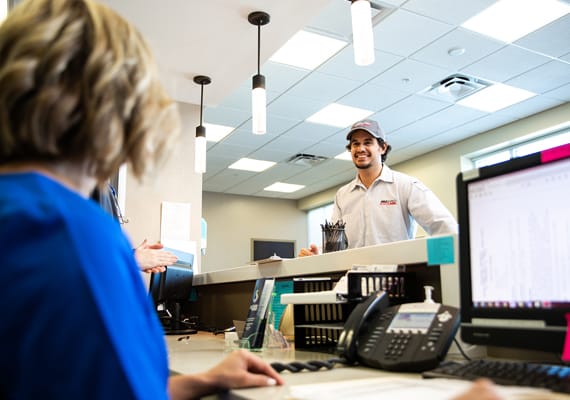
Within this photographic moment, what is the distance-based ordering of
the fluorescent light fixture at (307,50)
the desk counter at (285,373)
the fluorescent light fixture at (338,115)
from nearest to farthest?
1. the desk counter at (285,373)
2. the fluorescent light fixture at (307,50)
3. the fluorescent light fixture at (338,115)

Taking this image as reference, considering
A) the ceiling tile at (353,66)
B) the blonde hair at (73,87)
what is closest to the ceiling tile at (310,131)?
the ceiling tile at (353,66)

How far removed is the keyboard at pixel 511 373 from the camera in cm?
73

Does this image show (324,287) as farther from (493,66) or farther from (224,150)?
(224,150)

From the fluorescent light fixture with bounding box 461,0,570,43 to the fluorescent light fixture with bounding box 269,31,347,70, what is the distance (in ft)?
3.10

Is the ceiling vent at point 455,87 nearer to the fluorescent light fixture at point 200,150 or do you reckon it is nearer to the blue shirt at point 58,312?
the fluorescent light fixture at point 200,150

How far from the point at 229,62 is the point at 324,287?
86.3 inches

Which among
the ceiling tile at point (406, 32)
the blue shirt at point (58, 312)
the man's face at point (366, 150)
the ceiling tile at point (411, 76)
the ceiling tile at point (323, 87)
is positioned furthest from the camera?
the ceiling tile at point (323, 87)

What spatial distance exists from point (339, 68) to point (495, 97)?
167 cm

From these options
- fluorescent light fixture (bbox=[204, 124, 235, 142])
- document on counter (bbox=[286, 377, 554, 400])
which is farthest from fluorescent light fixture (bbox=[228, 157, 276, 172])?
document on counter (bbox=[286, 377, 554, 400])

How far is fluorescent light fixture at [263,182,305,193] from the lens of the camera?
27.6 ft

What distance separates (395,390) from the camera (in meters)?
0.80

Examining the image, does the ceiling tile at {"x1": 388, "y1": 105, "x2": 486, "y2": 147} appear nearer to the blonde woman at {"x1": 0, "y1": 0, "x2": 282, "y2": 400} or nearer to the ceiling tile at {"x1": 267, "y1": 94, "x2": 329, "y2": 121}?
the ceiling tile at {"x1": 267, "y1": 94, "x2": 329, "y2": 121}

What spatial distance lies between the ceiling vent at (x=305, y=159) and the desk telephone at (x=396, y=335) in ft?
18.5

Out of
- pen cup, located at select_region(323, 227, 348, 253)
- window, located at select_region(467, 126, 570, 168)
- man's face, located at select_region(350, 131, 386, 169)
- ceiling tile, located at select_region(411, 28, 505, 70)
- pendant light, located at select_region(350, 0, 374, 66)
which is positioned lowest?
pen cup, located at select_region(323, 227, 348, 253)
